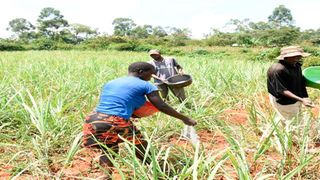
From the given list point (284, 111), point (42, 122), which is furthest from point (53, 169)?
point (284, 111)

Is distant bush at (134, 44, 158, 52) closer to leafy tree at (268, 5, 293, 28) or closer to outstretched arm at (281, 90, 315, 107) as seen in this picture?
outstretched arm at (281, 90, 315, 107)

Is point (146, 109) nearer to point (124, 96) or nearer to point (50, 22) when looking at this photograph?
point (124, 96)

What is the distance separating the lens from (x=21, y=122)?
3.84m

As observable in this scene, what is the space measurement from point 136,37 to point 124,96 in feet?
180

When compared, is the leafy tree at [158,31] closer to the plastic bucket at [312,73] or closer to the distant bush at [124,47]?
the distant bush at [124,47]

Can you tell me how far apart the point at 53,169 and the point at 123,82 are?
902mm

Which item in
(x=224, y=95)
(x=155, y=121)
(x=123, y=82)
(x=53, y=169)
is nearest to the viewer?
(x=123, y=82)

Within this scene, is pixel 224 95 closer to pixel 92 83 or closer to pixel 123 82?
pixel 92 83

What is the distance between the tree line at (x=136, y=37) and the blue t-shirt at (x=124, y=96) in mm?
30510

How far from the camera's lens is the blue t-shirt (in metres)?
2.78

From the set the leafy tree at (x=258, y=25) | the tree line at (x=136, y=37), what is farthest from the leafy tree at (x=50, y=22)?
the leafy tree at (x=258, y=25)

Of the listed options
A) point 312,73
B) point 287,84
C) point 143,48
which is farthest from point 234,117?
point 143,48

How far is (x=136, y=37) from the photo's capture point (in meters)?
57.0

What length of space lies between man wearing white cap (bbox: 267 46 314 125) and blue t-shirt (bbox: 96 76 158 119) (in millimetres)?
1412
